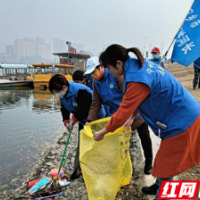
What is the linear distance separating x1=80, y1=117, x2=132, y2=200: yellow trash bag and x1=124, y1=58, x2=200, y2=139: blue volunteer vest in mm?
622

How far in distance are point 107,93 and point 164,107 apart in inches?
38.0

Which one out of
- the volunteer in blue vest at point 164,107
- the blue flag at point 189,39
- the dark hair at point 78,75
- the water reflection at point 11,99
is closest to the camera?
the volunteer in blue vest at point 164,107

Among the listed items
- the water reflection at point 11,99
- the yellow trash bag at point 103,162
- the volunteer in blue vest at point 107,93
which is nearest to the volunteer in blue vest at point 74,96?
the volunteer in blue vest at point 107,93

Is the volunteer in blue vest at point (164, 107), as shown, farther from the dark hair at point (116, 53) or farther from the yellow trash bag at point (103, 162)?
the yellow trash bag at point (103, 162)

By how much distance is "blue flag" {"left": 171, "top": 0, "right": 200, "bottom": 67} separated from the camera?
3066 millimetres

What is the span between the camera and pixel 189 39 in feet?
10.3

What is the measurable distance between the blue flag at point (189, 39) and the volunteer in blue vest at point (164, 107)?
190cm

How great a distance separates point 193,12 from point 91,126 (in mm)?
2625

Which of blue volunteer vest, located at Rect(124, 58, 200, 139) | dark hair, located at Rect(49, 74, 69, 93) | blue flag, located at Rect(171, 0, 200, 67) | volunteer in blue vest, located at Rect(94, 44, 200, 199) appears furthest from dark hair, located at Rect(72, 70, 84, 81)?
blue volunteer vest, located at Rect(124, 58, 200, 139)

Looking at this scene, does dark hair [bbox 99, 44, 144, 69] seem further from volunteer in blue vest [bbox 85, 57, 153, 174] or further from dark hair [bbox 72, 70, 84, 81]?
dark hair [bbox 72, 70, 84, 81]

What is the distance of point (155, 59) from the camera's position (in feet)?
15.9

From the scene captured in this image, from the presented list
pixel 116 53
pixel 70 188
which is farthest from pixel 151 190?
pixel 116 53

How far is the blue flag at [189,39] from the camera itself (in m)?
3.07

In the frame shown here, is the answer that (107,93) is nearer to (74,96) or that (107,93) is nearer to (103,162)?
(74,96)
